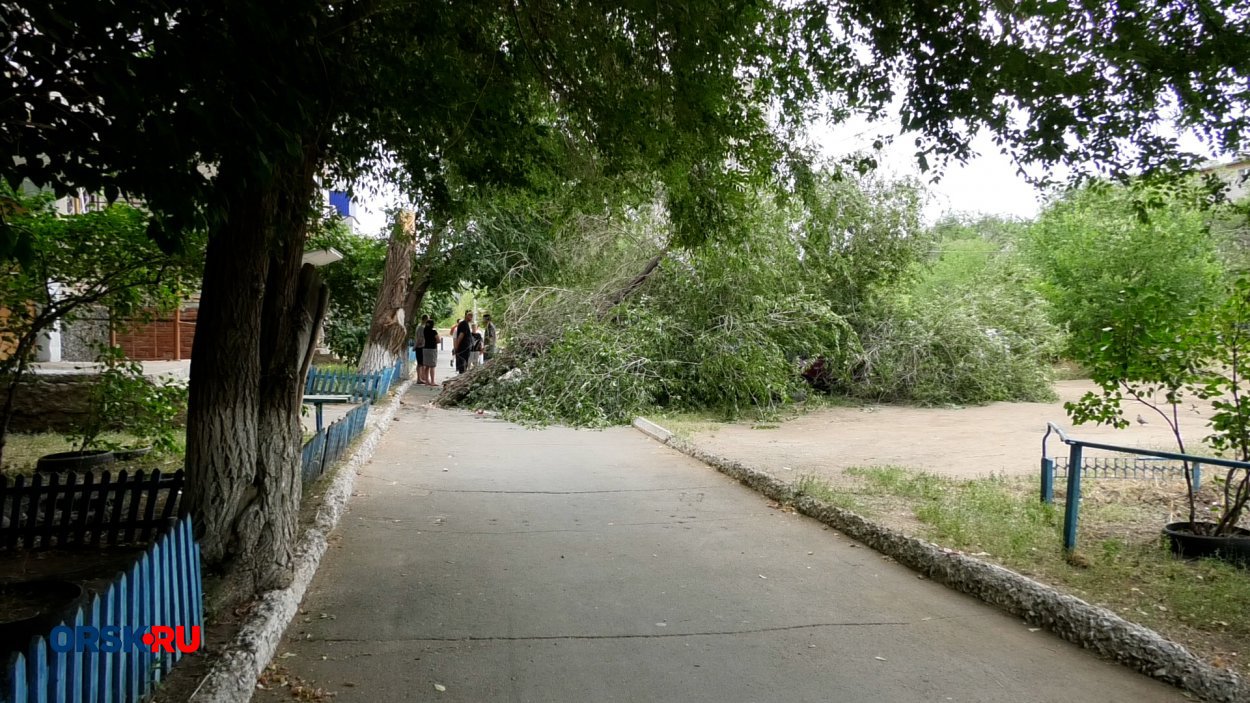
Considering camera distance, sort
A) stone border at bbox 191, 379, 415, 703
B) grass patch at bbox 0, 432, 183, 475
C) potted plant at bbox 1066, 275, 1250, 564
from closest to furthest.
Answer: stone border at bbox 191, 379, 415, 703 < potted plant at bbox 1066, 275, 1250, 564 < grass patch at bbox 0, 432, 183, 475

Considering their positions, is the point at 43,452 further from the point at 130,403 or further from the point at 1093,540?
the point at 1093,540

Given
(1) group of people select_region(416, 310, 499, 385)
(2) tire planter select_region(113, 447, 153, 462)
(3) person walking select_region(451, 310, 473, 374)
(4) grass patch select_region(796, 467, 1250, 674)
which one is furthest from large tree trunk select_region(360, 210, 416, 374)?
(4) grass patch select_region(796, 467, 1250, 674)

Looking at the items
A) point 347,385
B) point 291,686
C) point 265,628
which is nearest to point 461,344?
point 347,385

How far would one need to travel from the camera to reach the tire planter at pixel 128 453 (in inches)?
360

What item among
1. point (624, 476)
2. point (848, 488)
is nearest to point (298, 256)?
point (624, 476)

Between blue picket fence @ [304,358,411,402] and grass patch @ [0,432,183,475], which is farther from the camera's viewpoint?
blue picket fence @ [304,358,411,402]

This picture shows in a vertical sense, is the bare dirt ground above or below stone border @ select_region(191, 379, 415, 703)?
above

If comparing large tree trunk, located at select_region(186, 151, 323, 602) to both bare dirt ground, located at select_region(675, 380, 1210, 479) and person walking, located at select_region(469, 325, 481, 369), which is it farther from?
person walking, located at select_region(469, 325, 481, 369)

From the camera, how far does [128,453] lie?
9281mm

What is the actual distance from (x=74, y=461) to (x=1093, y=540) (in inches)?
388

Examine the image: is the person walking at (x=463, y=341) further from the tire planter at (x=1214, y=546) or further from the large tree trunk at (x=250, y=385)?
the tire planter at (x=1214, y=546)

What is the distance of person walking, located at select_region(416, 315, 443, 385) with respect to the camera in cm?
2109

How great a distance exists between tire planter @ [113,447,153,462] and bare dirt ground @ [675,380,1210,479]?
23.4 feet

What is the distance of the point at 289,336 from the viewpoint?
522 centimetres
